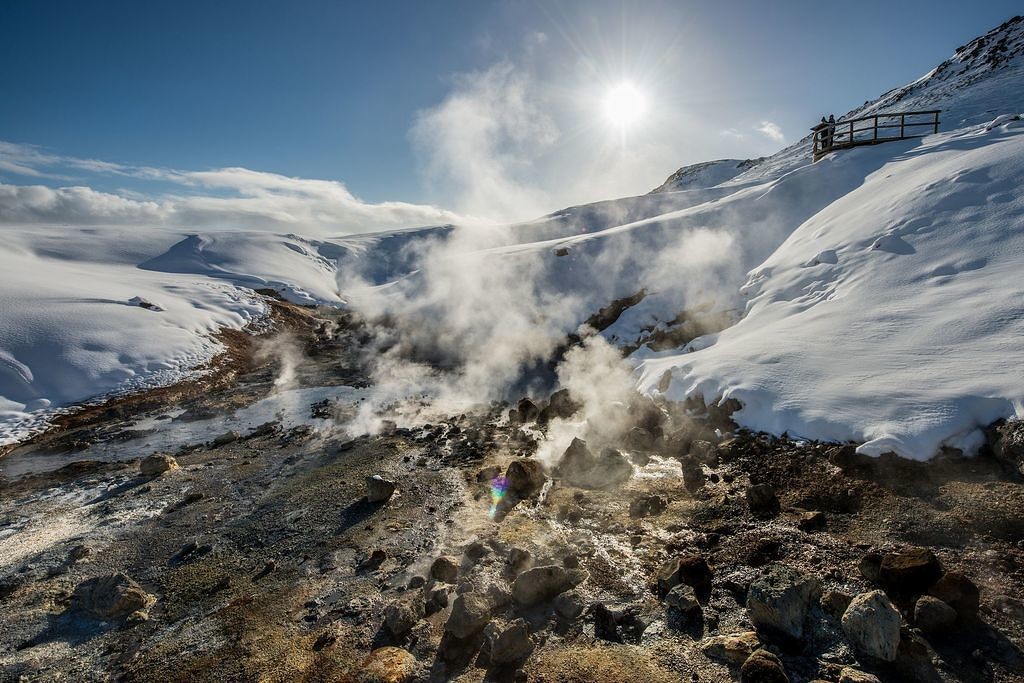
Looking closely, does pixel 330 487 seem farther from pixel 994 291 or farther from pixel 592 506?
pixel 994 291

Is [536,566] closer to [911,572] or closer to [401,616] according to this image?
[401,616]

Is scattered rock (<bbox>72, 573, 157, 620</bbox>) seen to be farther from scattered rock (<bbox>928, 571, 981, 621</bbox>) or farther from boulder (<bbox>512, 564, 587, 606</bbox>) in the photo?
scattered rock (<bbox>928, 571, 981, 621</bbox>)

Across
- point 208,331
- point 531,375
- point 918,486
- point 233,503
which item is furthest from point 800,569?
point 208,331

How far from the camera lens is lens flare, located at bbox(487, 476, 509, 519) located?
8.23 meters


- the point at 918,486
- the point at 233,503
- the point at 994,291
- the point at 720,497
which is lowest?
the point at 233,503

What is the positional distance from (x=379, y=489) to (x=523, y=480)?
2721 mm

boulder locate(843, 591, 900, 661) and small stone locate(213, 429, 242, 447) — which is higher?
boulder locate(843, 591, 900, 661)

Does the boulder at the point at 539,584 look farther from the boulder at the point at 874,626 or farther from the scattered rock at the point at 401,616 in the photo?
the boulder at the point at 874,626

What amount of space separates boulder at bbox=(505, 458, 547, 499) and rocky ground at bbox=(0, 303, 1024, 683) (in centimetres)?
3

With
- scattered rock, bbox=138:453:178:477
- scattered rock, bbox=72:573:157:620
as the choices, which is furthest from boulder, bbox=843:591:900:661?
scattered rock, bbox=138:453:178:477

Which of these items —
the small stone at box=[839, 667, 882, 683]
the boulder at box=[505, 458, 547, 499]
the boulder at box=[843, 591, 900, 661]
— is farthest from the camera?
the boulder at box=[505, 458, 547, 499]

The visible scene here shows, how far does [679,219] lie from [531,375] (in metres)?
12.5

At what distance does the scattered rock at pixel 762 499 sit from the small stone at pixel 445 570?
4532 mm

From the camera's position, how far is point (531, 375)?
1641cm
